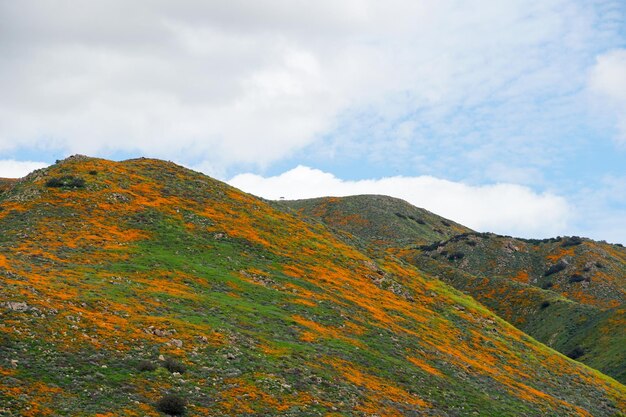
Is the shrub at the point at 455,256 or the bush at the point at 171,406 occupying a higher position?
the shrub at the point at 455,256

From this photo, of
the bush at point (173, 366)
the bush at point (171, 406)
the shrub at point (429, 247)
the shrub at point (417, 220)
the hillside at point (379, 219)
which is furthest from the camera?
the shrub at point (417, 220)

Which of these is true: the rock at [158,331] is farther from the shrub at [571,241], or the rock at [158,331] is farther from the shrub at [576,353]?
the shrub at [571,241]

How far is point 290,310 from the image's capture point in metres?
41.8

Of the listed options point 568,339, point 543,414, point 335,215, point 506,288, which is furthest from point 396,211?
point 543,414

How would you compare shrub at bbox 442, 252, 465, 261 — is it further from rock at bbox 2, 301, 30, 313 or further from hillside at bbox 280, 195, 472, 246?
rock at bbox 2, 301, 30, 313

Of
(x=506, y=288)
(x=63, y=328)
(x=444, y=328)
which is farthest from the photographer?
(x=506, y=288)

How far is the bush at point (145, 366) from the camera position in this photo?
25.3m

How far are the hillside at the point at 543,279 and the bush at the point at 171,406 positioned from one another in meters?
59.2

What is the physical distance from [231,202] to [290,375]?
127 ft

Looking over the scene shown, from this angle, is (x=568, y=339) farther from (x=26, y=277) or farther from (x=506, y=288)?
(x=26, y=277)

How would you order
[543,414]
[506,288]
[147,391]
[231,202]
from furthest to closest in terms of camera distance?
[506,288]
[231,202]
[543,414]
[147,391]

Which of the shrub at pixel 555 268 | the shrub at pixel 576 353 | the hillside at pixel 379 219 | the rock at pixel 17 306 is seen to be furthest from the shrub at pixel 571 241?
the rock at pixel 17 306

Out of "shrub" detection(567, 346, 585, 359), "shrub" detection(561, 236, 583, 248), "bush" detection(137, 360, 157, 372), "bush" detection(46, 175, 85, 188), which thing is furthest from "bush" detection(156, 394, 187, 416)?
"shrub" detection(561, 236, 583, 248)

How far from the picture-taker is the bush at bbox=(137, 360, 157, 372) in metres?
25.3
